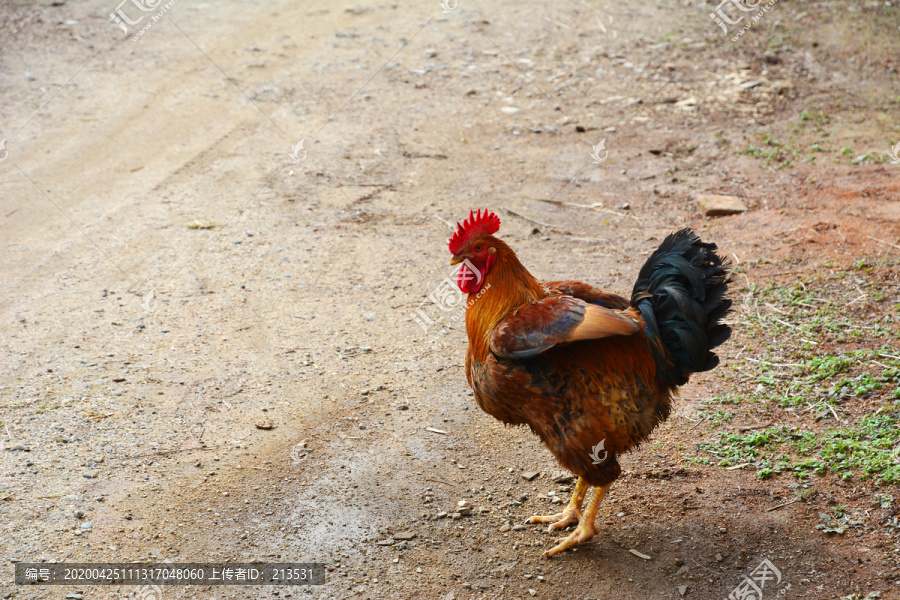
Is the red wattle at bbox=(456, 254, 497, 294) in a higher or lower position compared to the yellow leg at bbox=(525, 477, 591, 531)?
higher

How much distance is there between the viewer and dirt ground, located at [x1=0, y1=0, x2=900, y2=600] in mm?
4449

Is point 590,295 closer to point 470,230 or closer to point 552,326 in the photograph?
point 552,326

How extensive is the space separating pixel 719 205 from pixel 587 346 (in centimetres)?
486

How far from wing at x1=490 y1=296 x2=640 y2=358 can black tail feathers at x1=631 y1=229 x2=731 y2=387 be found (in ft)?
1.13

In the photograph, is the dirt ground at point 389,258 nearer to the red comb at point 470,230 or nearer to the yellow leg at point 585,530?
the yellow leg at point 585,530

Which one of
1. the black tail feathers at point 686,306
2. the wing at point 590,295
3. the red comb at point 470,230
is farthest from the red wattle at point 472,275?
the black tail feathers at point 686,306

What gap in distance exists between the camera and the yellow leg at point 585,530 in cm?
447

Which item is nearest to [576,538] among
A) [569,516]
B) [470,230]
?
[569,516]

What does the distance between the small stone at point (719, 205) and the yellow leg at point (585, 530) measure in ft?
15.9

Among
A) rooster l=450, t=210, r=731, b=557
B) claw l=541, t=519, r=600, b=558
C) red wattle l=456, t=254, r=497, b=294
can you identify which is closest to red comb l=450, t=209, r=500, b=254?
rooster l=450, t=210, r=731, b=557

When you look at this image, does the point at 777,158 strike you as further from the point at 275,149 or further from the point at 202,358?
the point at 202,358

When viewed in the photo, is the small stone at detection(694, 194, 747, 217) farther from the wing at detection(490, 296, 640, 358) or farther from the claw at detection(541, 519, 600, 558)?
the claw at detection(541, 519, 600, 558)

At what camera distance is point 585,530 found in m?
4.49

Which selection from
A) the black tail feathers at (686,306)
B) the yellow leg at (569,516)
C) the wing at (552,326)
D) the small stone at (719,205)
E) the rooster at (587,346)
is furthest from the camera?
the small stone at (719,205)
